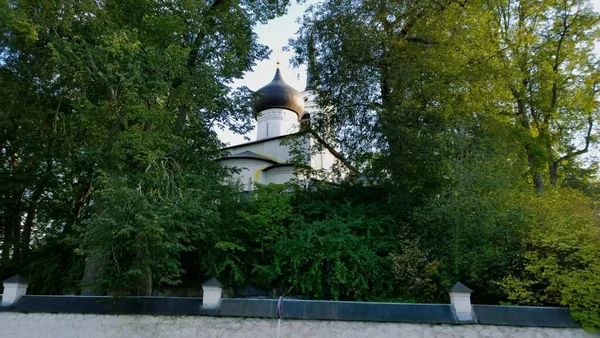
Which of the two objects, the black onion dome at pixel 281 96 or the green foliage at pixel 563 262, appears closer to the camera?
the green foliage at pixel 563 262

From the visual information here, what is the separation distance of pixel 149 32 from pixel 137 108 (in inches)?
112

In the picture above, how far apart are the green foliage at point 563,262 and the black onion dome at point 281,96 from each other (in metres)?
19.2

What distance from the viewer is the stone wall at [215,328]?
6.46m

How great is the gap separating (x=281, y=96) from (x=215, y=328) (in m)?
20.4

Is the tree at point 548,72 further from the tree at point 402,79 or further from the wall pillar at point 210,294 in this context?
the wall pillar at point 210,294

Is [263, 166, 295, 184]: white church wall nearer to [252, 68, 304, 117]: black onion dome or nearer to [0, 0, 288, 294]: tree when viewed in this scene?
[252, 68, 304, 117]: black onion dome

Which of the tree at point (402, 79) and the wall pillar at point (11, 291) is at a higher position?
the tree at point (402, 79)

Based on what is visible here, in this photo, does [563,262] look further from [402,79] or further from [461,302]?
Answer: [402,79]

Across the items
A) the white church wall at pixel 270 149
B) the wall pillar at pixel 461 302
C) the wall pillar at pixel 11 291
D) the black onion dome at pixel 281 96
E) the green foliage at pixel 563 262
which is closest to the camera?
the green foliage at pixel 563 262

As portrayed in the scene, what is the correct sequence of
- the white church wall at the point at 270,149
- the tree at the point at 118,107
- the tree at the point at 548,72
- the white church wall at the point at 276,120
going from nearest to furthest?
the tree at the point at 118,107 → the tree at the point at 548,72 → the white church wall at the point at 270,149 → the white church wall at the point at 276,120

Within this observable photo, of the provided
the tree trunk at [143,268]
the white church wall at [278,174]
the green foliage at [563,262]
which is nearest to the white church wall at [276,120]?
the white church wall at [278,174]

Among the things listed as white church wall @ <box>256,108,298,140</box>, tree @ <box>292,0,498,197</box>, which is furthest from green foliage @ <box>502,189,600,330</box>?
white church wall @ <box>256,108,298,140</box>

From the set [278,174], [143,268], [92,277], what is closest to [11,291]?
[92,277]

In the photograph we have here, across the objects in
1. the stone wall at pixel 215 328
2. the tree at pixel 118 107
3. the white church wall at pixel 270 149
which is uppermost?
the white church wall at pixel 270 149
